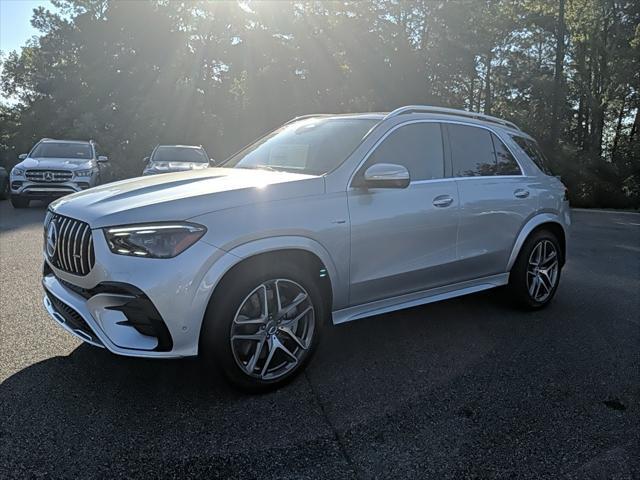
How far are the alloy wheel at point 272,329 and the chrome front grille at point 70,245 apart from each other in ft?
2.89

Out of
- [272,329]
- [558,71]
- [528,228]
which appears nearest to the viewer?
[272,329]

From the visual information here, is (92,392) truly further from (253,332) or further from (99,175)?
(99,175)

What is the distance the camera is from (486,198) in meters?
4.24

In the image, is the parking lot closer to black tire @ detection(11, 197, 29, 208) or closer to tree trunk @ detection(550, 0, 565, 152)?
black tire @ detection(11, 197, 29, 208)

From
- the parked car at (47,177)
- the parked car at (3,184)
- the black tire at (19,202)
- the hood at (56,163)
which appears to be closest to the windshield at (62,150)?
the parked car at (47,177)

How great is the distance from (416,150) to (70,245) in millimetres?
2487

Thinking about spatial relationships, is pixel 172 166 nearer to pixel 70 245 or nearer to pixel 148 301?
pixel 70 245

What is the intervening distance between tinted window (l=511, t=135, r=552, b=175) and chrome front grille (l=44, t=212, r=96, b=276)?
3866 mm

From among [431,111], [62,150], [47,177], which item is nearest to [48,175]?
[47,177]

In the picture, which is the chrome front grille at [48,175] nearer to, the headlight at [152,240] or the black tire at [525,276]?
the headlight at [152,240]

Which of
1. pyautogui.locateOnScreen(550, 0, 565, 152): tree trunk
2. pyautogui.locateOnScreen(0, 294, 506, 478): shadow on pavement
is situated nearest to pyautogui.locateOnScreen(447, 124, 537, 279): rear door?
pyautogui.locateOnScreen(0, 294, 506, 478): shadow on pavement

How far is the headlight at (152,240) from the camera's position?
269 cm

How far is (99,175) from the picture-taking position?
41.1ft

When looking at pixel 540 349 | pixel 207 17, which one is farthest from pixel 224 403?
pixel 207 17
